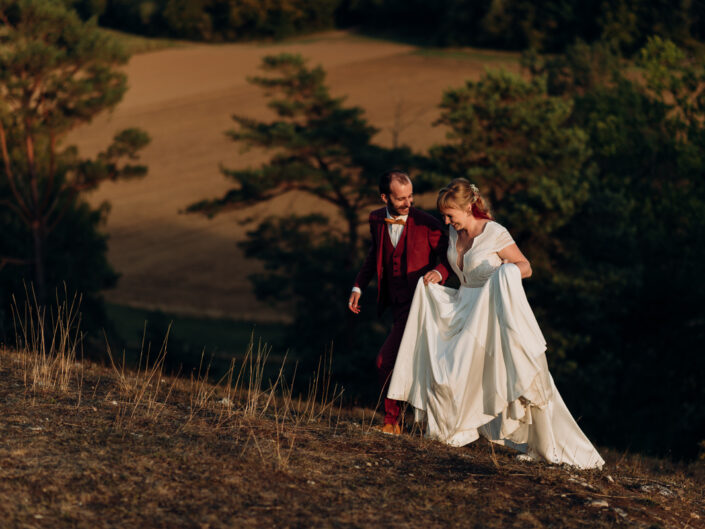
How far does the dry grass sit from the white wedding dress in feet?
0.69

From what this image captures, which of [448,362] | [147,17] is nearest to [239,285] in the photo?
[448,362]

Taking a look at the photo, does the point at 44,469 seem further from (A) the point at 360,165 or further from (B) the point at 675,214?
(B) the point at 675,214

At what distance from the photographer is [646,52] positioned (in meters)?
35.0

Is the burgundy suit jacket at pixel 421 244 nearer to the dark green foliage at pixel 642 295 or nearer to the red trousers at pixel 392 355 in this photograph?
the red trousers at pixel 392 355

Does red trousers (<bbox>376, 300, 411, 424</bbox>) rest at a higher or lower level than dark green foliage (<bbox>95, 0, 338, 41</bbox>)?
lower

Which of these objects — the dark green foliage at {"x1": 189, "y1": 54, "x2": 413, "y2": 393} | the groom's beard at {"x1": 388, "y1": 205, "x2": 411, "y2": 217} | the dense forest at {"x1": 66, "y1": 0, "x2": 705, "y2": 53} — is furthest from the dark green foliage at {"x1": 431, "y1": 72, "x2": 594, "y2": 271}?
the dense forest at {"x1": 66, "y1": 0, "x2": 705, "y2": 53}

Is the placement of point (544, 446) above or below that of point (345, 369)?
above

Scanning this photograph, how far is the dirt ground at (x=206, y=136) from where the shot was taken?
40.8 metres

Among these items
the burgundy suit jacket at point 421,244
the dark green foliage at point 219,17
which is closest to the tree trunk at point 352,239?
the burgundy suit jacket at point 421,244

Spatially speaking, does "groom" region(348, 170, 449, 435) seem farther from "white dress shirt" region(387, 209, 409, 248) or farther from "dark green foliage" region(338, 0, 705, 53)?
"dark green foliage" region(338, 0, 705, 53)

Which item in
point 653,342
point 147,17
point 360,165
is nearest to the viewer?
point 653,342

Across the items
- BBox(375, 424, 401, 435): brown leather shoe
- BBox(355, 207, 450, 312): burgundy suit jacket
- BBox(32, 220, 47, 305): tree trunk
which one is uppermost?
BBox(355, 207, 450, 312): burgundy suit jacket

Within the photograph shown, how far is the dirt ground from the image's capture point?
134 ft

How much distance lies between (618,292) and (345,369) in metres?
7.94
